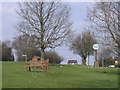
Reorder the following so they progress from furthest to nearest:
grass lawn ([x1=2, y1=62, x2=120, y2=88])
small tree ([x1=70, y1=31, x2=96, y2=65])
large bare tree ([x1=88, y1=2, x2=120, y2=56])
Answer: small tree ([x1=70, y1=31, x2=96, y2=65]) → large bare tree ([x1=88, y1=2, x2=120, y2=56]) → grass lawn ([x1=2, y1=62, x2=120, y2=88])

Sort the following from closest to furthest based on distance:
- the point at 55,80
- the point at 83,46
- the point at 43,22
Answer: the point at 55,80 < the point at 43,22 < the point at 83,46

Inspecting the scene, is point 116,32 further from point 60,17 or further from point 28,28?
point 28,28

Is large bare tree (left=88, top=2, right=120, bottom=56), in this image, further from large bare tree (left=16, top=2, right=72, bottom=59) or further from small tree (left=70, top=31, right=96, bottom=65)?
small tree (left=70, top=31, right=96, bottom=65)

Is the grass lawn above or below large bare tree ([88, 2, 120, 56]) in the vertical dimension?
below

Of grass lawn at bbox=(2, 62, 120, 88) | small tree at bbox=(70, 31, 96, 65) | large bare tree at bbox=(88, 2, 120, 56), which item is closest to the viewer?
grass lawn at bbox=(2, 62, 120, 88)

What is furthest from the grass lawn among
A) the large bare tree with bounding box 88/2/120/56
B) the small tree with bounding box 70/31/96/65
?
the small tree with bounding box 70/31/96/65

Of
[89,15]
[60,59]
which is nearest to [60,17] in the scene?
[89,15]

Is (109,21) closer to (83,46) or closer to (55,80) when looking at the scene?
(55,80)

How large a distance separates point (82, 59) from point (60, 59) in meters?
50.7

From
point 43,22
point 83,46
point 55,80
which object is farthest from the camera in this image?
point 83,46

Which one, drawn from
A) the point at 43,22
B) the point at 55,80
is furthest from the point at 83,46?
the point at 55,80

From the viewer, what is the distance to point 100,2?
1858cm

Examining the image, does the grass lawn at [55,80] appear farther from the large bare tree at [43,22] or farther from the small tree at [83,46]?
the small tree at [83,46]

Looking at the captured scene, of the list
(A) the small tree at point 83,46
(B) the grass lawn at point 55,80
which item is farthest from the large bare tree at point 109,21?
(A) the small tree at point 83,46
